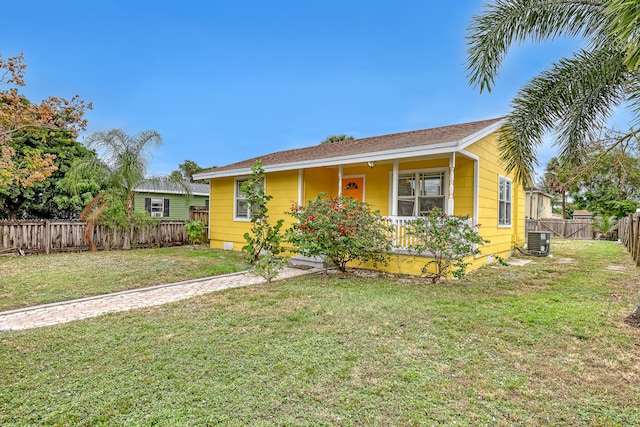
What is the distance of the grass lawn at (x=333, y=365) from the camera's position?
227 centimetres

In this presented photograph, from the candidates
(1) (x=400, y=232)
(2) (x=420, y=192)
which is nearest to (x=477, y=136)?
(2) (x=420, y=192)

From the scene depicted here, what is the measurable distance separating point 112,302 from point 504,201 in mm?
10093

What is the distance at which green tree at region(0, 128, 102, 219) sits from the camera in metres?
13.5

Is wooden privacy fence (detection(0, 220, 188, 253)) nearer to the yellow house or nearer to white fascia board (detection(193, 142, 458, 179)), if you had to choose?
the yellow house

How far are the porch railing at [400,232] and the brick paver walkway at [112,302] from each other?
2587 millimetres

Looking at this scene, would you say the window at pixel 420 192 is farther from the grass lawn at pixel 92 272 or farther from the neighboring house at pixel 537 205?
the neighboring house at pixel 537 205

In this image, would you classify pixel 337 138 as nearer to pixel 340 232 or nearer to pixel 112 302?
pixel 340 232

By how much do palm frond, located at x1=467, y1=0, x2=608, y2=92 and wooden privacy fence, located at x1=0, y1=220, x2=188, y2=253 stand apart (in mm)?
11297

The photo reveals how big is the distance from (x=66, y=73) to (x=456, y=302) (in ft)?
53.0

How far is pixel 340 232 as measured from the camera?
6.86 m

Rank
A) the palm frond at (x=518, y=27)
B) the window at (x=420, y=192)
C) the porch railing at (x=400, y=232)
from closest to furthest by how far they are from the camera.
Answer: the palm frond at (x=518, y=27), the porch railing at (x=400, y=232), the window at (x=420, y=192)

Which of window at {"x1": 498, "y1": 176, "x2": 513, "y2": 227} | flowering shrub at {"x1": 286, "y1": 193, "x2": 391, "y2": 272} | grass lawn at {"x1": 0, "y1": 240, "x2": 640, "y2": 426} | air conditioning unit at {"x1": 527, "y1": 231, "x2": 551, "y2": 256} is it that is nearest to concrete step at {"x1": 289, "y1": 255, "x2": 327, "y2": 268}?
flowering shrub at {"x1": 286, "y1": 193, "x2": 391, "y2": 272}

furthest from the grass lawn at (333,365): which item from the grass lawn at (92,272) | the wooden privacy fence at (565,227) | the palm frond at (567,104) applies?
the wooden privacy fence at (565,227)

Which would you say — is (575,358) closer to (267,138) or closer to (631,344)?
(631,344)
